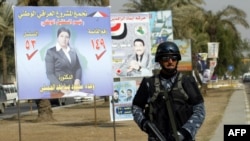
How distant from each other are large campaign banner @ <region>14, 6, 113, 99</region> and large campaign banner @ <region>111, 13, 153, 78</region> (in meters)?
2.56

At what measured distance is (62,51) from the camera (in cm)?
1277

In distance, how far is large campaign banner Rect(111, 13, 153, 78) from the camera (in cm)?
1534

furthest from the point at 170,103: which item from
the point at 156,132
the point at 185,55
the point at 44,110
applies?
the point at 185,55

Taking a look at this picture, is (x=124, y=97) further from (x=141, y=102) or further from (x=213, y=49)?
(x=213, y=49)

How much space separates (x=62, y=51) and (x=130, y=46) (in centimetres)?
319

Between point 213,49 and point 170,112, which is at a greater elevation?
point 213,49

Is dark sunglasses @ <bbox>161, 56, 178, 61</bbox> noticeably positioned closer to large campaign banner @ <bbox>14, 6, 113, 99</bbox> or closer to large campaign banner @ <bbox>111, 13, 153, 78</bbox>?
large campaign banner @ <bbox>14, 6, 113, 99</bbox>

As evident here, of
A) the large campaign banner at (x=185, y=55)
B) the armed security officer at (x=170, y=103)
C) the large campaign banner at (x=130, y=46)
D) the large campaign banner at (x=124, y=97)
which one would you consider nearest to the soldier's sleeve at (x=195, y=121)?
the armed security officer at (x=170, y=103)

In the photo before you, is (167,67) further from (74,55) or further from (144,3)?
(144,3)

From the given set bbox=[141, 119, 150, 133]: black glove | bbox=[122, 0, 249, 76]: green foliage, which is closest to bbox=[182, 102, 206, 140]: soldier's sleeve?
bbox=[141, 119, 150, 133]: black glove

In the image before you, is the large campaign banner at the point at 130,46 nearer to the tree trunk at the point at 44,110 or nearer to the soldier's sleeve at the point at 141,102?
the tree trunk at the point at 44,110

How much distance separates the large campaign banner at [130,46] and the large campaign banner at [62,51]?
2.56 meters

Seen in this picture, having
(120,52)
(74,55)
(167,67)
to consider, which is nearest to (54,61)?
(74,55)

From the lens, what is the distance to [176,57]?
4.72 metres
